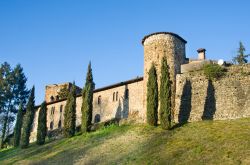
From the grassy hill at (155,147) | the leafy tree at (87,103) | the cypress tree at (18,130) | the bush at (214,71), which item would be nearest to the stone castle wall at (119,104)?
the cypress tree at (18,130)

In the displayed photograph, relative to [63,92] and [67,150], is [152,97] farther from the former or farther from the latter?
[63,92]

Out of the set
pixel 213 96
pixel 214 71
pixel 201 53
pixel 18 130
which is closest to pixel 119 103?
pixel 201 53

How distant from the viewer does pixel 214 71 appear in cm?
4025

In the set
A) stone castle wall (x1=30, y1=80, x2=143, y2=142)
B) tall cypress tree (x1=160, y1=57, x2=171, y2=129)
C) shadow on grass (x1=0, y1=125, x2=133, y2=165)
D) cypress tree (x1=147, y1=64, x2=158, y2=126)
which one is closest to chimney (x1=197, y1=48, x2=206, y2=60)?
stone castle wall (x1=30, y1=80, x2=143, y2=142)

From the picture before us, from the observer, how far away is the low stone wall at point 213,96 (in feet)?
124

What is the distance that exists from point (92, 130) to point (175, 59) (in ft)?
39.8

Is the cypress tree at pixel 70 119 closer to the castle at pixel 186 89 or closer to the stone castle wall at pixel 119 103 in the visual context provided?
the castle at pixel 186 89

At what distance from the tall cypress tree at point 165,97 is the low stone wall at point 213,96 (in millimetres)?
3284

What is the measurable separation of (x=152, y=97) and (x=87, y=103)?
28.8 ft

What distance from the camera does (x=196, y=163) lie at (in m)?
26.0

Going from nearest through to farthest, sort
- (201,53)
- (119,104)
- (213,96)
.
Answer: (213,96)
(201,53)
(119,104)

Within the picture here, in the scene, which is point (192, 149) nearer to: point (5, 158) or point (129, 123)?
point (129, 123)

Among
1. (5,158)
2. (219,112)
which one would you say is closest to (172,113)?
(219,112)

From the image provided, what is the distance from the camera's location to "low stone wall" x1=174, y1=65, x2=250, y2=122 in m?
37.9
